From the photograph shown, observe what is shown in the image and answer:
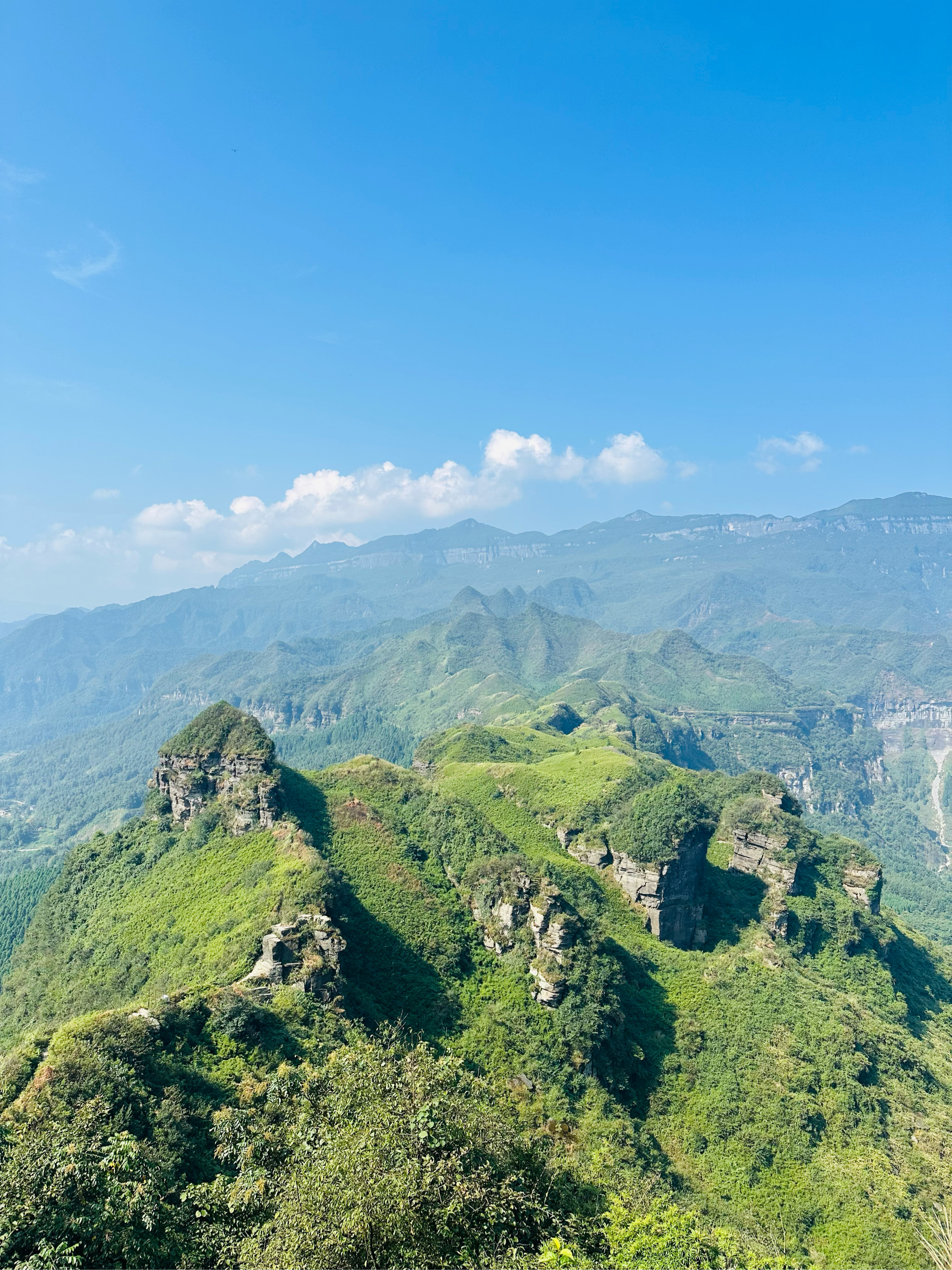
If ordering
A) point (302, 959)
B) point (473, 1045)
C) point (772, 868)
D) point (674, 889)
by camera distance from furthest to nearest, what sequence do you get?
point (772, 868), point (674, 889), point (473, 1045), point (302, 959)

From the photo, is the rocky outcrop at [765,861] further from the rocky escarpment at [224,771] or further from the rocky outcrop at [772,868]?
the rocky escarpment at [224,771]

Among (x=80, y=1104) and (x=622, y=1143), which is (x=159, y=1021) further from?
(x=622, y=1143)

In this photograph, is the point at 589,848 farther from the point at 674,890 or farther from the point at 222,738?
the point at 222,738

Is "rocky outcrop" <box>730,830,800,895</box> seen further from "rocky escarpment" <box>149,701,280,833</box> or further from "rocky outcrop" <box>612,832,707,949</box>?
"rocky escarpment" <box>149,701,280,833</box>

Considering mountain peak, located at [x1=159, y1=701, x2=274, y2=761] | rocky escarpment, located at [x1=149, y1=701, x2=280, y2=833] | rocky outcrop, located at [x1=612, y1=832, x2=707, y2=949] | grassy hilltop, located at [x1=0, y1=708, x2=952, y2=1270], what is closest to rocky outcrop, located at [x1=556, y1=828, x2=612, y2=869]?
grassy hilltop, located at [x1=0, y1=708, x2=952, y2=1270]

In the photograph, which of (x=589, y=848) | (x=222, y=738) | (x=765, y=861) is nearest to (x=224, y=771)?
(x=222, y=738)
